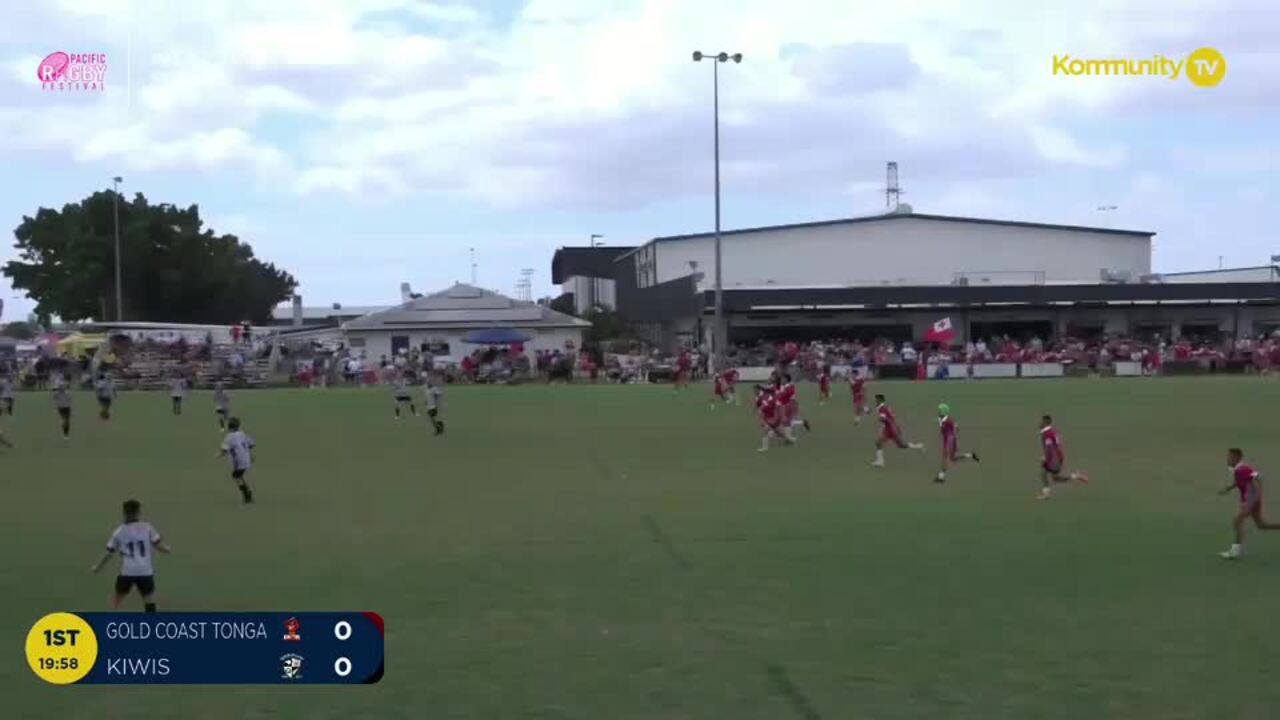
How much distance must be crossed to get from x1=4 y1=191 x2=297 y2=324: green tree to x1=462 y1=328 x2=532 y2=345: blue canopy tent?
35.5 m

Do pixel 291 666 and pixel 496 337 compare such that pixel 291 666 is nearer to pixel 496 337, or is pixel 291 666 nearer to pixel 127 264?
pixel 496 337

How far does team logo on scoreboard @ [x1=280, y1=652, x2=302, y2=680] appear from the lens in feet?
28.9

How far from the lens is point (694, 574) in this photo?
46.5 feet

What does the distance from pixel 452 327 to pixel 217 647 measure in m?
70.4

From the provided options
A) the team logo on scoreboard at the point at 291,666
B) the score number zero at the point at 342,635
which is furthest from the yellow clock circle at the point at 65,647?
the score number zero at the point at 342,635

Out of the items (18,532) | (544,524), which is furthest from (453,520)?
(18,532)

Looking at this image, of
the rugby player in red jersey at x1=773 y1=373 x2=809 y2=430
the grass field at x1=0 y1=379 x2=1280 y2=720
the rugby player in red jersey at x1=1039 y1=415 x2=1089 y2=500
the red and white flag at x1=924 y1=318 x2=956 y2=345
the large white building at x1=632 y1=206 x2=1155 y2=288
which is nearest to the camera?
the grass field at x1=0 y1=379 x2=1280 y2=720

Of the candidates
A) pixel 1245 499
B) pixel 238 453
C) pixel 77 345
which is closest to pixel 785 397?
pixel 238 453

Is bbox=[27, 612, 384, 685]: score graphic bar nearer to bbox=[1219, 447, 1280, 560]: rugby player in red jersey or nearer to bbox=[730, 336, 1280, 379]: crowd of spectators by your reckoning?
bbox=[1219, 447, 1280, 560]: rugby player in red jersey

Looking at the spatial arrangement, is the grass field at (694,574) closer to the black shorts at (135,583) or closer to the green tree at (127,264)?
the black shorts at (135,583)

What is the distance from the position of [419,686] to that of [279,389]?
5219 centimetres

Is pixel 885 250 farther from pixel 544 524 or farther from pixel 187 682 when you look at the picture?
pixel 187 682

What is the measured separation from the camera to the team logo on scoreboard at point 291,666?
347 inches

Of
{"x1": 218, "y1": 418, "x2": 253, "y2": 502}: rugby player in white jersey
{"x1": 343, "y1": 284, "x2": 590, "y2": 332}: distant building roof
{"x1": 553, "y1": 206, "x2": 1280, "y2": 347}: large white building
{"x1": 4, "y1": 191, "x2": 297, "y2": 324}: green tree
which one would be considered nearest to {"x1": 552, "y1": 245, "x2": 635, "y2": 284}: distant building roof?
{"x1": 553, "y1": 206, "x2": 1280, "y2": 347}: large white building
